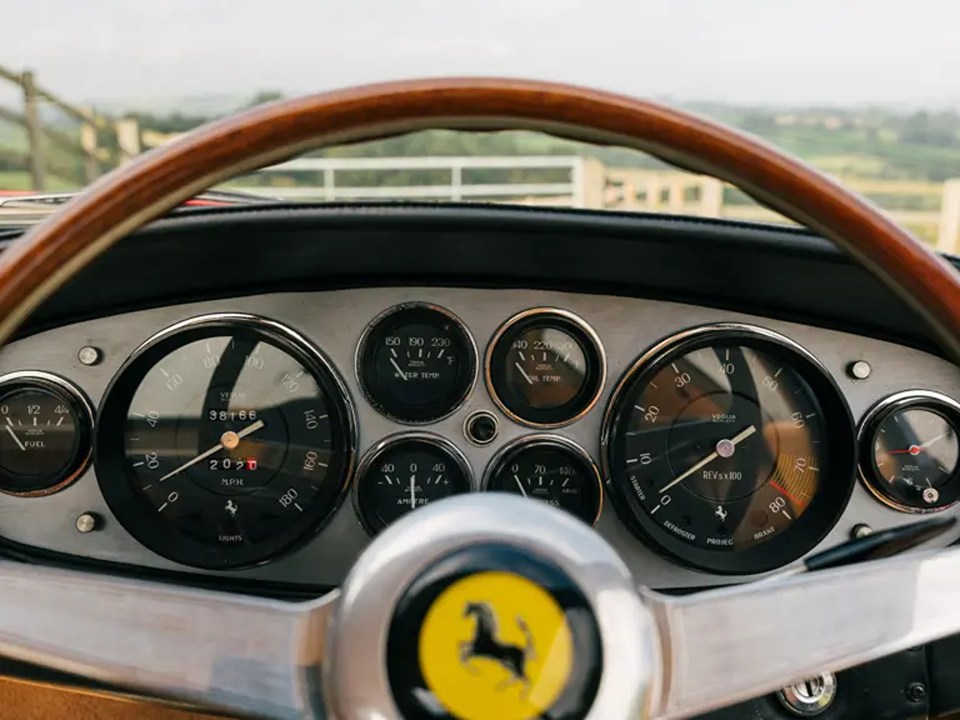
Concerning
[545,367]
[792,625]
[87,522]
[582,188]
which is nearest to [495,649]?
[792,625]

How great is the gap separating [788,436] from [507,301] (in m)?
0.78

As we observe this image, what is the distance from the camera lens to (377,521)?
2518mm

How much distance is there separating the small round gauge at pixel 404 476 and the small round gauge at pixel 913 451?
3.27 feet

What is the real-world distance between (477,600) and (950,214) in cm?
482

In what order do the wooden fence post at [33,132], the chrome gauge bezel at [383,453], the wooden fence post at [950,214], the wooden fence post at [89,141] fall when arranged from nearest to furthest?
the chrome gauge bezel at [383,453]
the wooden fence post at [33,132]
the wooden fence post at [89,141]
the wooden fence post at [950,214]

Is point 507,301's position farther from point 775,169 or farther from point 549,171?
point 549,171

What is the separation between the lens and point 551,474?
8.52 feet

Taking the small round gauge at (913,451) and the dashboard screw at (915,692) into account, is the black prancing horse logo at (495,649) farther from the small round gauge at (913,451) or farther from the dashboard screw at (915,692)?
the small round gauge at (913,451)

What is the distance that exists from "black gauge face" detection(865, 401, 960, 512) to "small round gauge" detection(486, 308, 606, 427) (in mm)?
704

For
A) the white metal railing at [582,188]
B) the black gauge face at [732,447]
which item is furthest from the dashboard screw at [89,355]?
the black gauge face at [732,447]

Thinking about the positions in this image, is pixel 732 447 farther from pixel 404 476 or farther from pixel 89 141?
pixel 89 141

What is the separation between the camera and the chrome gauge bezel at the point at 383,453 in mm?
2502

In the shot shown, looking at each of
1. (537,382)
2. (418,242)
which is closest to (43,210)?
(418,242)

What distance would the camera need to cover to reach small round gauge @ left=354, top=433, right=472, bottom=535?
8.27ft
